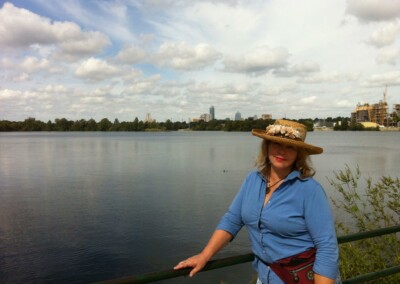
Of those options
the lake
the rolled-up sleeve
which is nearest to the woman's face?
the rolled-up sleeve

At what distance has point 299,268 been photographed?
2.59m

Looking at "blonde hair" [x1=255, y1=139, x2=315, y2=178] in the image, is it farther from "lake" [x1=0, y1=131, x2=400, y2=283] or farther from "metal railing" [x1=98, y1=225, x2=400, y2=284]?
"lake" [x1=0, y1=131, x2=400, y2=283]

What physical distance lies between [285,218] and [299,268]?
344 millimetres

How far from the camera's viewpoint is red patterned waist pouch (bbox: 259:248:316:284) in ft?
8.45

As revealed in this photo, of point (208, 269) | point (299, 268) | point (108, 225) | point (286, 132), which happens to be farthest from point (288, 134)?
point (108, 225)

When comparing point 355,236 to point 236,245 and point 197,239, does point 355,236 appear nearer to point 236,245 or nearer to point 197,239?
point 236,245

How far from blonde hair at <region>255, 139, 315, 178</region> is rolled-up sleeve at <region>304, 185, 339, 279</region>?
10.7 inches

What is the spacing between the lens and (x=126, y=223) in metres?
18.0

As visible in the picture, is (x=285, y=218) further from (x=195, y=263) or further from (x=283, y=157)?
(x=195, y=263)

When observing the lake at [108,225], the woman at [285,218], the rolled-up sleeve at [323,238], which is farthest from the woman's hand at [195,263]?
the lake at [108,225]

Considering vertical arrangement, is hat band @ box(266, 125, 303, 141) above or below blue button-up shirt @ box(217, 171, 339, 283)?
above

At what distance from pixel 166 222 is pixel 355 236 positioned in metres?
15.5

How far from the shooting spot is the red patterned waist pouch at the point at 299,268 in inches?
101

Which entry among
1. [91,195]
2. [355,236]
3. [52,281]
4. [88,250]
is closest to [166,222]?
[88,250]
